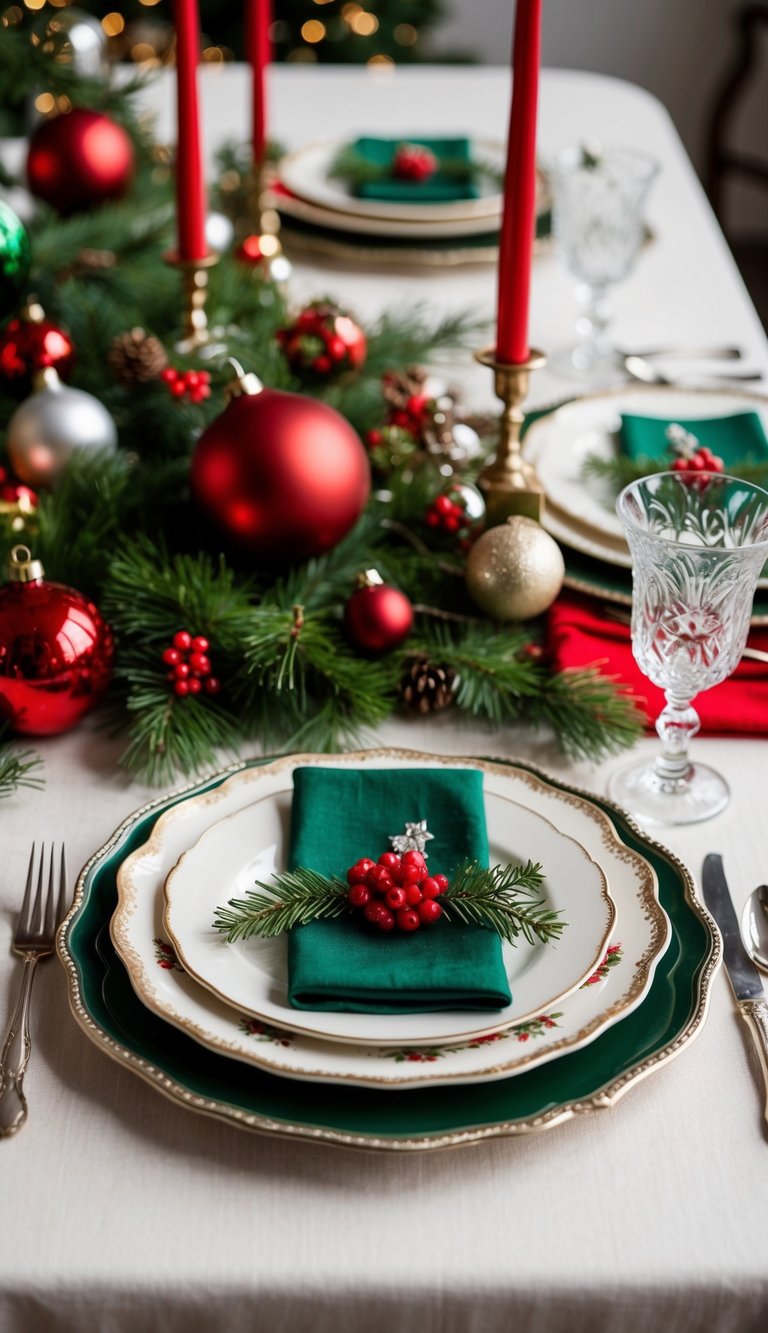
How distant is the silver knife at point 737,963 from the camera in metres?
0.61

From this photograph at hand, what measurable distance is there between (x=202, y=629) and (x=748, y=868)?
0.35 m

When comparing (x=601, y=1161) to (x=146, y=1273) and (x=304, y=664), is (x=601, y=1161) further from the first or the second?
(x=304, y=664)

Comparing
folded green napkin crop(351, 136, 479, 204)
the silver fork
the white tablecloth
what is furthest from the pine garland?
folded green napkin crop(351, 136, 479, 204)

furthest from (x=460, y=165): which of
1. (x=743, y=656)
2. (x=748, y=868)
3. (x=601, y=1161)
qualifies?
(x=601, y=1161)

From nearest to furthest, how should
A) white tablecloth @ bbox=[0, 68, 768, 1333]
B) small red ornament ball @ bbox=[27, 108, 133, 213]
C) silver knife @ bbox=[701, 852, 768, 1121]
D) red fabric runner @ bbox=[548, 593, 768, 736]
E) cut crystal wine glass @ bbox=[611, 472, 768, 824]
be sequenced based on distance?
1. white tablecloth @ bbox=[0, 68, 768, 1333]
2. silver knife @ bbox=[701, 852, 768, 1121]
3. cut crystal wine glass @ bbox=[611, 472, 768, 824]
4. red fabric runner @ bbox=[548, 593, 768, 736]
5. small red ornament ball @ bbox=[27, 108, 133, 213]

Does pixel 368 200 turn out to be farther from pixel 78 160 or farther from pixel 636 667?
pixel 636 667

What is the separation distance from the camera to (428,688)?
2.69ft

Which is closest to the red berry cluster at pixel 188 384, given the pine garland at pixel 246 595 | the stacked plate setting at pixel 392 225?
the pine garland at pixel 246 595

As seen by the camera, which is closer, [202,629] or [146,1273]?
[146,1273]

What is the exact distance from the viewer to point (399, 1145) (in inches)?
20.6

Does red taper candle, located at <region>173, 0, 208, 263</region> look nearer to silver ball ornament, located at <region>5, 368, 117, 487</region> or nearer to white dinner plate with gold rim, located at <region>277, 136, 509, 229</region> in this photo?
silver ball ornament, located at <region>5, 368, 117, 487</region>

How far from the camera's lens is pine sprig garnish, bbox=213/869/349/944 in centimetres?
61

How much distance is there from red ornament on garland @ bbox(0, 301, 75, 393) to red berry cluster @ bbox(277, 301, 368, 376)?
0.18 metres

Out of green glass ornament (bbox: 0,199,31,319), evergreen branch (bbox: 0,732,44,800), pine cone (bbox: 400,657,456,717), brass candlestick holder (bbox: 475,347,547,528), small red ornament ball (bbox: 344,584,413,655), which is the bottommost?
evergreen branch (bbox: 0,732,44,800)
